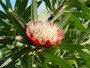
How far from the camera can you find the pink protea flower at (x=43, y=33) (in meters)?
1.59

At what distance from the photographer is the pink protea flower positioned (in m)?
1.59

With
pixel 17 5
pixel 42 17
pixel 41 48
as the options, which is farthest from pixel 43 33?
pixel 17 5

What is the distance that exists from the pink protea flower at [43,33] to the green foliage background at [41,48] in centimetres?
4

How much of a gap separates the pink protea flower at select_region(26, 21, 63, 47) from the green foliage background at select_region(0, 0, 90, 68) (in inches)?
1.6

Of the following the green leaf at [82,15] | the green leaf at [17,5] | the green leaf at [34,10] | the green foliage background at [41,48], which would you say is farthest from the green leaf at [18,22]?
the green leaf at [82,15]

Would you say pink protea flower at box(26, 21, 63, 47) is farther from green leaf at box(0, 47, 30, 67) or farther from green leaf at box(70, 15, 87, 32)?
green leaf at box(70, 15, 87, 32)

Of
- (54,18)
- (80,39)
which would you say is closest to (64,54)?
(80,39)

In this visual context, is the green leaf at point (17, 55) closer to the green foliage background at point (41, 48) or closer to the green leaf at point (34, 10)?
the green foliage background at point (41, 48)

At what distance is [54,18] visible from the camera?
1.82 meters

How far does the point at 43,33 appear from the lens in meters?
1.63

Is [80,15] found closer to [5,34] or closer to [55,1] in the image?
[55,1]

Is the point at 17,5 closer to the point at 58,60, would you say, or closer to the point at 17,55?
the point at 17,55

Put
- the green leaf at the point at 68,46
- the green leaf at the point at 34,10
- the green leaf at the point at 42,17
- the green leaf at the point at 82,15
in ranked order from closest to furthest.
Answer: the green leaf at the point at 68,46
the green leaf at the point at 34,10
the green leaf at the point at 42,17
the green leaf at the point at 82,15

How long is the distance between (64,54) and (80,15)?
0.35 metres
